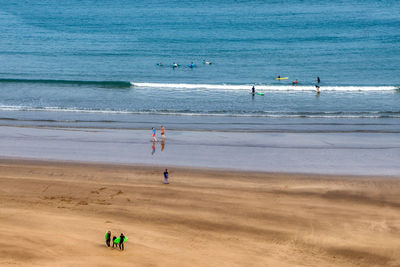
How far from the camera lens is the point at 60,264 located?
60.2ft

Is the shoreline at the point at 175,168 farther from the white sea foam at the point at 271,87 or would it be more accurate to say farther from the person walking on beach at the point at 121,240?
the white sea foam at the point at 271,87

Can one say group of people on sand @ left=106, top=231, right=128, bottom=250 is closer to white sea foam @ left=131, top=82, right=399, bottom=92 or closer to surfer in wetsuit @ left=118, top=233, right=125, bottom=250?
surfer in wetsuit @ left=118, top=233, right=125, bottom=250

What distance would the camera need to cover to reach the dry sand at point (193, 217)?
63.9ft

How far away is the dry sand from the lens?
19.5 meters

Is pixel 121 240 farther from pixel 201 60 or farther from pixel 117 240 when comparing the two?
pixel 201 60

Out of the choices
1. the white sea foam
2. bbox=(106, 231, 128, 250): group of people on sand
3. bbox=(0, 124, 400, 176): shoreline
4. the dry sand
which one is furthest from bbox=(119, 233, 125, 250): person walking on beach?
the white sea foam

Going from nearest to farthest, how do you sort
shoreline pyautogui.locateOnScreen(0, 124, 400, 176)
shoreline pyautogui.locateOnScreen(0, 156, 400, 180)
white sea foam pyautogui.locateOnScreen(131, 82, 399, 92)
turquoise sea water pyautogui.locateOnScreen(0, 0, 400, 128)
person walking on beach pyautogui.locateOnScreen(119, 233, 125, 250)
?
person walking on beach pyautogui.locateOnScreen(119, 233, 125, 250) < shoreline pyautogui.locateOnScreen(0, 156, 400, 180) < shoreline pyautogui.locateOnScreen(0, 124, 400, 176) < turquoise sea water pyautogui.locateOnScreen(0, 0, 400, 128) < white sea foam pyautogui.locateOnScreen(131, 82, 399, 92)

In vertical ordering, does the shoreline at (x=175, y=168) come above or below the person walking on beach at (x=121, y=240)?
above

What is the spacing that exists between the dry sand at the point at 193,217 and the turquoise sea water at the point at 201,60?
14957 millimetres

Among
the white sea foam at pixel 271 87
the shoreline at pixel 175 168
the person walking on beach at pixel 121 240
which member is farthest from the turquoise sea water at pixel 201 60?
the person walking on beach at pixel 121 240

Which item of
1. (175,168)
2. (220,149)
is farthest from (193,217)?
(220,149)

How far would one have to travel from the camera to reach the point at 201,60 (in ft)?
221

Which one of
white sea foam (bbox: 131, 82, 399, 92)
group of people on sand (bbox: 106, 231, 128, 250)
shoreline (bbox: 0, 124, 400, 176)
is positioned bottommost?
group of people on sand (bbox: 106, 231, 128, 250)

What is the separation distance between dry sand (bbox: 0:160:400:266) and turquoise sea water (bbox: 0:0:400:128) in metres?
15.0
